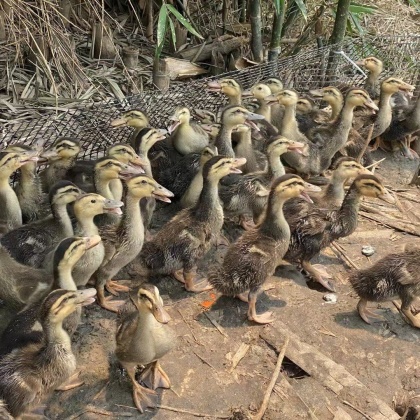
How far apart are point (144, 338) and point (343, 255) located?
2401mm

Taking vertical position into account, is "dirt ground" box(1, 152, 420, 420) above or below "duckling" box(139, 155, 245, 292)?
below

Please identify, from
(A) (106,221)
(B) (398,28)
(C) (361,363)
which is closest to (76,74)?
(A) (106,221)

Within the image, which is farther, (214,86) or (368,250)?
(214,86)

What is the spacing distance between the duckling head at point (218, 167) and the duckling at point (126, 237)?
0.44 m

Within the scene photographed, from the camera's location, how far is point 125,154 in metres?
5.00

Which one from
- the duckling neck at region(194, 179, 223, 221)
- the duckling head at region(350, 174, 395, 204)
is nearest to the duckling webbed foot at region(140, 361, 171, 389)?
the duckling neck at region(194, 179, 223, 221)

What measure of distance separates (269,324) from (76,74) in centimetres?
376

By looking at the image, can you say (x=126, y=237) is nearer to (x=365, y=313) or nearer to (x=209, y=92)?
(x=365, y=313)

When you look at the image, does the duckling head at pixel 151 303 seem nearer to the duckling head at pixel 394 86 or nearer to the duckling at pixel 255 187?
the duckling at pixel 255 187

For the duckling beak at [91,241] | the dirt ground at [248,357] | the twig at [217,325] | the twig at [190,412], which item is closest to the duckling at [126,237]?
the dirt ground at [248,357]

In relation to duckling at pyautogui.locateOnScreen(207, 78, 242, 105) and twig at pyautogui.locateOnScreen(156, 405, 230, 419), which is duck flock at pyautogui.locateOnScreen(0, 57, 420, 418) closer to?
duckling at pyautogui.locateOnScreen(207, 78, 242, 105)

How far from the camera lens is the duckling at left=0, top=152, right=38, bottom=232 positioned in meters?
4.62

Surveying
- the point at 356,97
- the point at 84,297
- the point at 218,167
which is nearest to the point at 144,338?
the point at 84,297

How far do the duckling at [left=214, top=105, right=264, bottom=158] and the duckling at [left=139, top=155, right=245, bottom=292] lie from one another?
0.81 m
